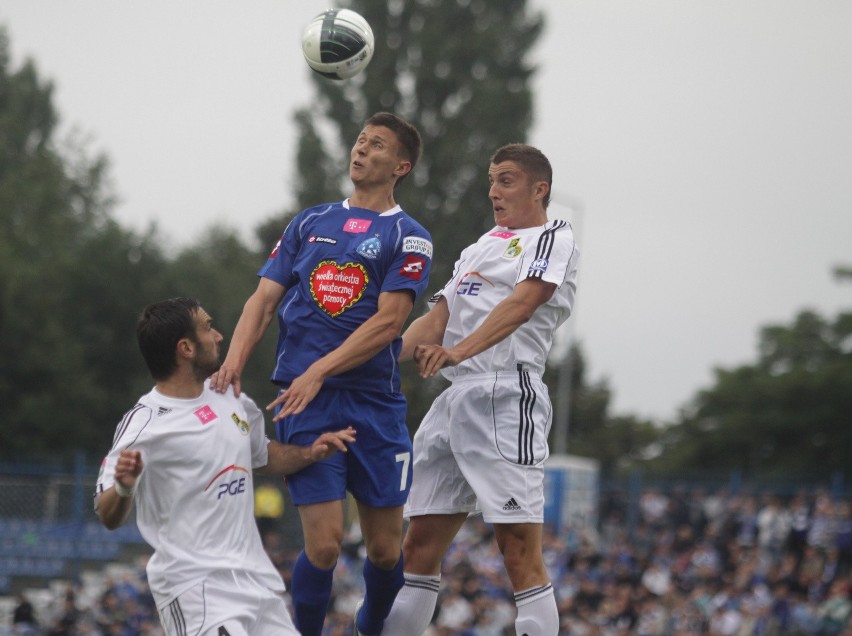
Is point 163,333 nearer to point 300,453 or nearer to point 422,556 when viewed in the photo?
point 300,453

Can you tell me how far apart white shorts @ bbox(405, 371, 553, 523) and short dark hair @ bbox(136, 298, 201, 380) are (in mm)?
1761

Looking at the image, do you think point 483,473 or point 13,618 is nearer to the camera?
point 483,473

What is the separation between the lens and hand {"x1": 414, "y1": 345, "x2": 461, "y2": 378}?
6344 millimetres

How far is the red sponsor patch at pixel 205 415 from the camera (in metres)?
5.88

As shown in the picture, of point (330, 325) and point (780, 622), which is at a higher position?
point (330, 325)

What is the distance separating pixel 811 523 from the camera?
23391 mm

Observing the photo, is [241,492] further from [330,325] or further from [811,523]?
[811,523]

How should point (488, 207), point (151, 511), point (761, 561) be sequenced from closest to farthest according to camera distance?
point (151, 511) → point (761, 561) → point (488, 207)

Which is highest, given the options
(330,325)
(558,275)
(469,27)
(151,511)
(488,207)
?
(469,27)

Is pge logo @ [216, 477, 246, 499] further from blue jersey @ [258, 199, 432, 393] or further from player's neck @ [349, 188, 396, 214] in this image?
player's neck @ [349, 188, 396, 214]

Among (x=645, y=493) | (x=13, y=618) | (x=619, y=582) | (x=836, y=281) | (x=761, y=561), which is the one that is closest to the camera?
(x=13, y=618)

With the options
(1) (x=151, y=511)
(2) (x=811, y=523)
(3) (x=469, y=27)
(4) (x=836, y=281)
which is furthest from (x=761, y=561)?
(4) (x=836, y=281)

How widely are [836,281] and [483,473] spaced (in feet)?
154

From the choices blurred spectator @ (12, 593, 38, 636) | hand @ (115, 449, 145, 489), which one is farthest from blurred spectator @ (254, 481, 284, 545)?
hand @ (115, 449, 145, 489)
